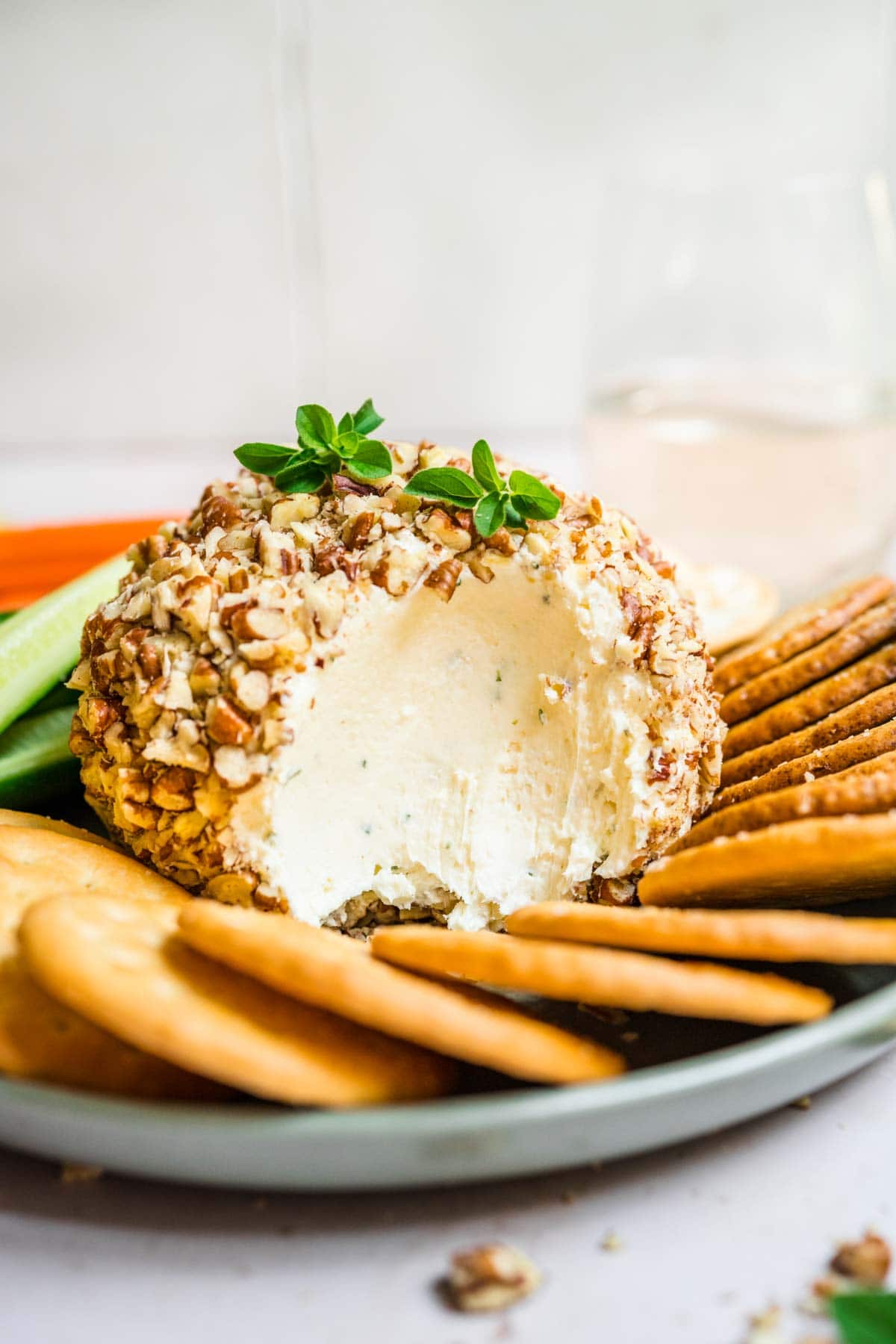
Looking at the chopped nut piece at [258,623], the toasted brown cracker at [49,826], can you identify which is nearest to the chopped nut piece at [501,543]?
the chopped nut piece at [258,623]

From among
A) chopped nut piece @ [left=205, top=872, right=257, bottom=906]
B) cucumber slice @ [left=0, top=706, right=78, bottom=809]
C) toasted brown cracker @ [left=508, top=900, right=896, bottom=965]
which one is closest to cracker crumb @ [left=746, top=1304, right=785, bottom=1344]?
toasted brown cracker @ [left=508, top=900, right=896, bottom=965]

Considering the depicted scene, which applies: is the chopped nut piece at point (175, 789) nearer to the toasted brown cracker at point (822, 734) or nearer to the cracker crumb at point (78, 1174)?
the cracker crumb at point (78, 1174)

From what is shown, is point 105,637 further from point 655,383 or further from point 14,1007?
point 655,383

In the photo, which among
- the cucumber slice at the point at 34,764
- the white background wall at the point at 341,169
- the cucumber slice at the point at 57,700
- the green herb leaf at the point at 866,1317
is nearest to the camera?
the green herb leaf at the point at 866,1317

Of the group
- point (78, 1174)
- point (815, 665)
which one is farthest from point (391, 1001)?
point (815, 665)

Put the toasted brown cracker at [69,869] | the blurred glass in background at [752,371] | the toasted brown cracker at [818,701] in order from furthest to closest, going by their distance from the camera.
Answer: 1. the blurred glass in background at [752,371]
2. the toasted brown cracker at [818,701]
3. the toasted brown cracker at [69,869]

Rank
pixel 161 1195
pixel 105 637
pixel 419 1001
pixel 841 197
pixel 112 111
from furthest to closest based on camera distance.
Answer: pixel 112 111 < pixel 841 197 < pixel 105 637 < pixel 161 1195 < pixel 419 1001

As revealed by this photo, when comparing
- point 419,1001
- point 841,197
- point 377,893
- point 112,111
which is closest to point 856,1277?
point 419,1001
